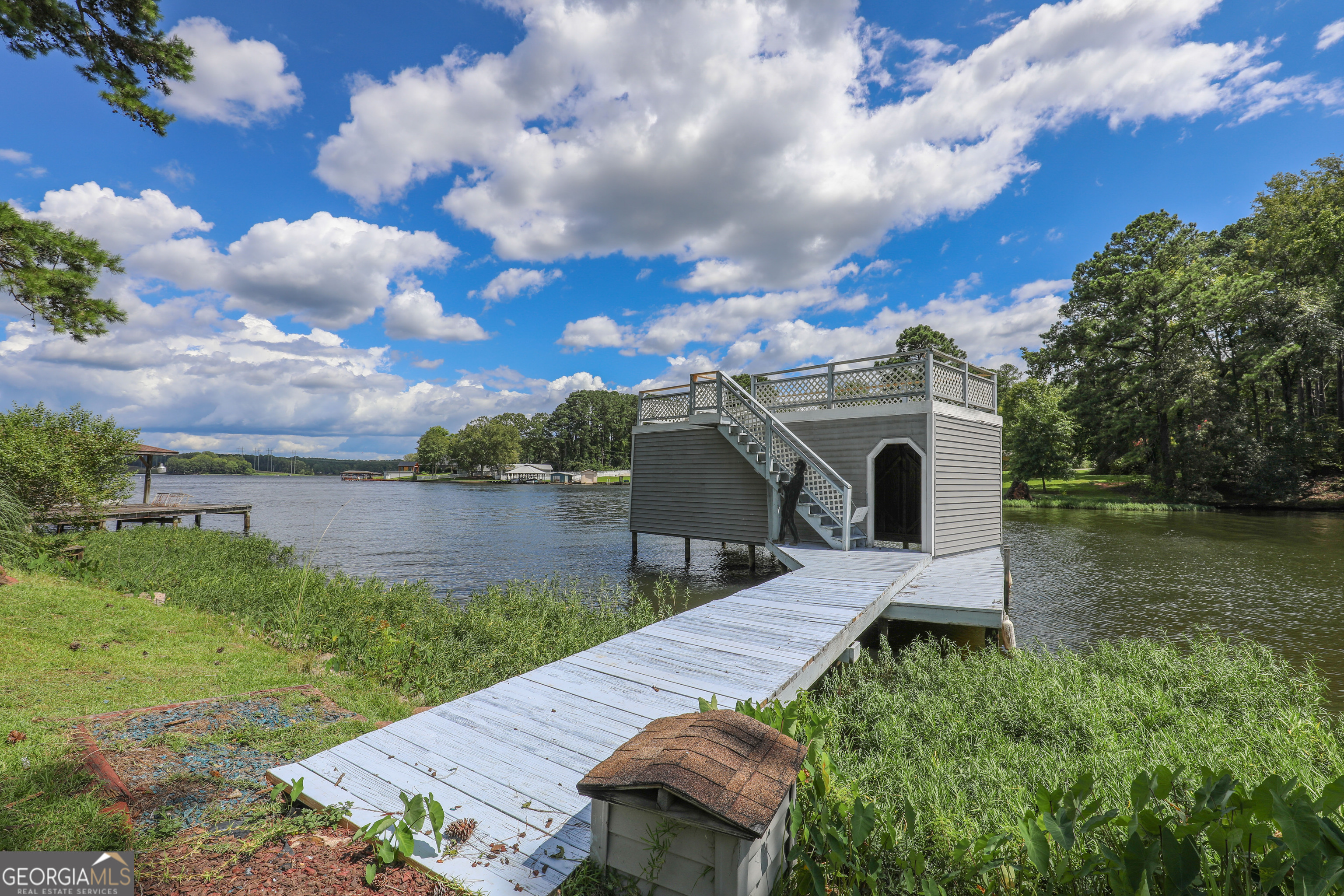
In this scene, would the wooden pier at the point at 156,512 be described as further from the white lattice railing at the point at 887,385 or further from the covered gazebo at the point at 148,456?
the white lattice railing at the point at 887,385

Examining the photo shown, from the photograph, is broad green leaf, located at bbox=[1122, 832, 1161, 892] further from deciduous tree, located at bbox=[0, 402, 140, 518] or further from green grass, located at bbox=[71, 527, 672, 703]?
deciduous tree, located at bbox=[0, 402, 140, 518]

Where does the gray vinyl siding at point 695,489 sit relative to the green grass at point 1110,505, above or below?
above

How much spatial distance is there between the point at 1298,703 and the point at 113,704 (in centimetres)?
1132

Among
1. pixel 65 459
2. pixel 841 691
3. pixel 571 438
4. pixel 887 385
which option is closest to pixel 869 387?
pixel 887 385

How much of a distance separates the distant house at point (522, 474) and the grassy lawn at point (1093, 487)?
67779 millimetres

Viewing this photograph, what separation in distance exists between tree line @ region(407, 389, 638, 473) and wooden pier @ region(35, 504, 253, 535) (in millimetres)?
73070

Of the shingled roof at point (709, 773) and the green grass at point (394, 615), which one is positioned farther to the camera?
the green grass at point (394, 615)

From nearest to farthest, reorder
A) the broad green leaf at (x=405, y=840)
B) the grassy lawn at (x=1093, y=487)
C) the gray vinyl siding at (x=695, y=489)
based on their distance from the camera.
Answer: the broad green leaf at (x=405, y=840)
the gray vinyl siding at (x=695, y=489)
the grassy lawn at (x=1093, y=487)

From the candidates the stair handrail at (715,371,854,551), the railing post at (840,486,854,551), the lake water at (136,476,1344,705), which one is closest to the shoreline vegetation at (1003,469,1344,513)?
the lake water at (136,476,1344,705)

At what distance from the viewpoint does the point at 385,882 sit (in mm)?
2400

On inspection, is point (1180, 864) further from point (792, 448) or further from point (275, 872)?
point (792, 448)

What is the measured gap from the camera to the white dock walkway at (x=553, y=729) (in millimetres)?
2629

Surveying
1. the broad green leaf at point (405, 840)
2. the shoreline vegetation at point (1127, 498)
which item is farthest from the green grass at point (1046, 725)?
the shoreline vegetation at point (1127, 498)

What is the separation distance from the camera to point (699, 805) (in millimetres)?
1868
